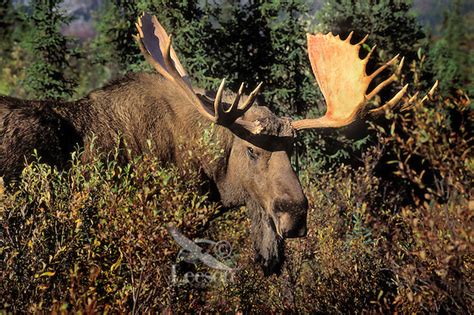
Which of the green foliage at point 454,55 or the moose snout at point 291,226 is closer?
the moose snout at point 291,226

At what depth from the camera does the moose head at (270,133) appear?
6.32 meters

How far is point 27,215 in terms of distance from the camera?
5.10 metres

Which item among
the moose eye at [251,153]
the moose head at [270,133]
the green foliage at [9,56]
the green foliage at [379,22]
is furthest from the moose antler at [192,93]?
the green foliage at [9,56]

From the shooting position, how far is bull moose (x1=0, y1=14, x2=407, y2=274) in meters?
6.15

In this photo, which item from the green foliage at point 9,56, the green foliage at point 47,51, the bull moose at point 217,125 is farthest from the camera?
the green foliage at point 9,56

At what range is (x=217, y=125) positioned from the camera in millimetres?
6973

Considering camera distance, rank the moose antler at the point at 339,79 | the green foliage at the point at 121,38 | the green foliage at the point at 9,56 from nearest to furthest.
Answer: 1. the moose antler at the point at 339,79
2. the green foliage at the point at 121,38
3. the green foliage at the point at 9,56

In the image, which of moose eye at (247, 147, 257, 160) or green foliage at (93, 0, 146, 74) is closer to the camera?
moose eye at (247, 147, 257, 160)

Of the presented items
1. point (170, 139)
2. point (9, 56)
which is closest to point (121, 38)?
point (170, 139)

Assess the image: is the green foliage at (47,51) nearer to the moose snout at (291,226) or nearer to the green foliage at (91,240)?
the moose snout at (291,226)

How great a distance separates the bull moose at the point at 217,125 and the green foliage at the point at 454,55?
16815mm

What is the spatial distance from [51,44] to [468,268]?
44.0 ft

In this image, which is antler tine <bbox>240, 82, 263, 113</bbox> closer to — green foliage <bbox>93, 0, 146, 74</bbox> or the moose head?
the moose head

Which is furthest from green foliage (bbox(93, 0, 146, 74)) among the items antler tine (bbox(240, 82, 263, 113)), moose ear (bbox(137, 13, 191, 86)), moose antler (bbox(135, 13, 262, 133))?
antler tine (bbox(240, 82, 263, 113))
